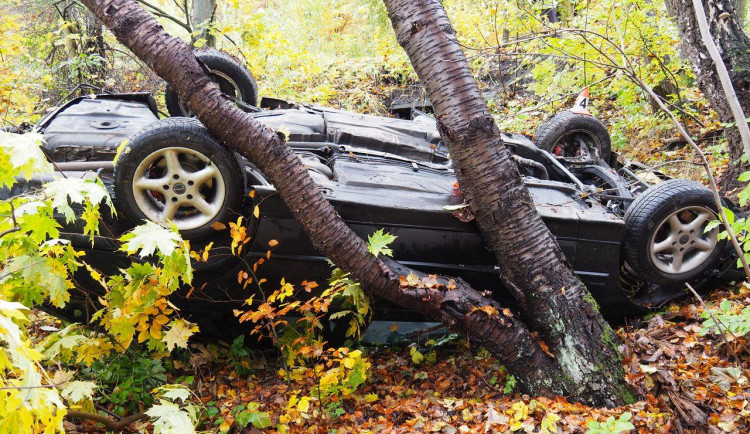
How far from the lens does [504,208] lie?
341 centimetres

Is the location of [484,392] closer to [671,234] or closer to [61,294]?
[671,234]

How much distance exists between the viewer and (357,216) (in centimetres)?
368

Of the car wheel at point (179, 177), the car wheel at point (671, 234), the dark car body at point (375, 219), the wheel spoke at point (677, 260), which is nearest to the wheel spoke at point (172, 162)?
the car wheel at point (179, 177)

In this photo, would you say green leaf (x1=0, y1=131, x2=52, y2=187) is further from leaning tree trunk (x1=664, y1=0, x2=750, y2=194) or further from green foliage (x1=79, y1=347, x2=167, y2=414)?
leaning tree trunk (x1=664, y1=0, x2=750, y2=194)

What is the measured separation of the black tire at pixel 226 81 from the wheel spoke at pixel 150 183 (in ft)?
7.90

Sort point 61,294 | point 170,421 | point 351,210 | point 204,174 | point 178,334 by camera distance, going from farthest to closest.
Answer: point 351,210
point 204,174
point 178,334
point 61,294
point 170,421

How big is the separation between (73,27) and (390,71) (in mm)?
5499

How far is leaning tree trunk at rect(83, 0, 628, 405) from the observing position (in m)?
3.15

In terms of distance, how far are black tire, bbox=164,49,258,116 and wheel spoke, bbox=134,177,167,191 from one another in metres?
2.41

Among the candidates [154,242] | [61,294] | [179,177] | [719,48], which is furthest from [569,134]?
[61,294]

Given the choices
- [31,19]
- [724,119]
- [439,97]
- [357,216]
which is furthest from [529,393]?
[31,19]

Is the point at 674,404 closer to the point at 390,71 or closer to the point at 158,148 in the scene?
the point at 158,148

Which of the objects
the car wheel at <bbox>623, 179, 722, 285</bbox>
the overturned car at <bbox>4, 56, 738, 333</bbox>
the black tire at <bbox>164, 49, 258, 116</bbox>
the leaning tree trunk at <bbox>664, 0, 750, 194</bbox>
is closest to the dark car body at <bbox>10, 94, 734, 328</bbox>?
the overturned car at <bbox>4, 56, 738, 333</bbox>

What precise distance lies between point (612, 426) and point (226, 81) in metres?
4.60
